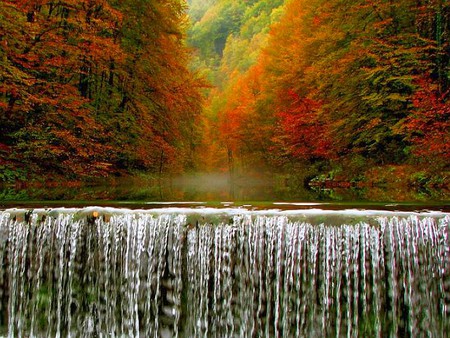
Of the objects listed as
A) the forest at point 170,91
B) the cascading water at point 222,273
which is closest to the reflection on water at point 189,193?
the forest at point 170,91

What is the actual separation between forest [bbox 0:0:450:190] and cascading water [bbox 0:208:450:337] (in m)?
6.69

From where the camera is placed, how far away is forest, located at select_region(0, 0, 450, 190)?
11.7m

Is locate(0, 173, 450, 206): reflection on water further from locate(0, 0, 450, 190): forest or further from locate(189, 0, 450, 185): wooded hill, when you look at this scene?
locate(189, 0, 450, 185): wooded hill

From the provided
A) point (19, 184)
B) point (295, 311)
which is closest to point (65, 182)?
point (19, 184)

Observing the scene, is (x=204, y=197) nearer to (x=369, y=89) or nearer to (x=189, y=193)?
(x=189, y=193)

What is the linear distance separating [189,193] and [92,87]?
7.16 metres

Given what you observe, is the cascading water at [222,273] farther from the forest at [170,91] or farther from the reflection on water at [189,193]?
the forest at [170,91]

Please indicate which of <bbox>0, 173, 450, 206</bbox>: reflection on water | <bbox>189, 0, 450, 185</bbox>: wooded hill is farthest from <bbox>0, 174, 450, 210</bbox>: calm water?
<bbox>189, 0, 450, 185</bbox>: wooded hill

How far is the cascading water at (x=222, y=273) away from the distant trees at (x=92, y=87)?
665 cm

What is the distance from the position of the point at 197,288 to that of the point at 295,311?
4.17 ft

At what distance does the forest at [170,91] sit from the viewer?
11656mm

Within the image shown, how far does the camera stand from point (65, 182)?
12172 millimetres

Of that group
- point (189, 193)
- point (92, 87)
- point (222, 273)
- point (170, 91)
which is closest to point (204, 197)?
point (189, 193)

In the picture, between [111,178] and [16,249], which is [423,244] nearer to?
[16,249]
